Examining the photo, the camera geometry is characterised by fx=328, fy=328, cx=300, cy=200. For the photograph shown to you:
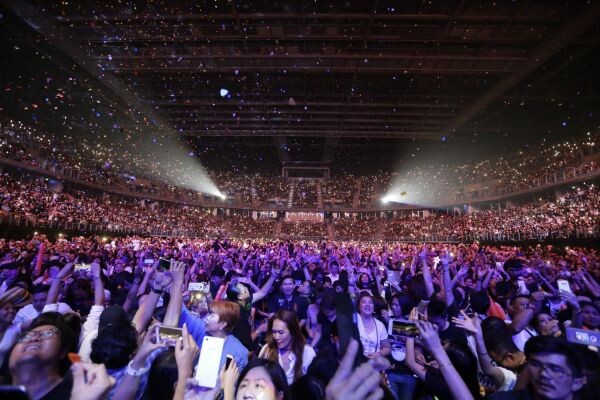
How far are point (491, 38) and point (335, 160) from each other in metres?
31.7

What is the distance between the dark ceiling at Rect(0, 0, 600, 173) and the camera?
51.4 ft

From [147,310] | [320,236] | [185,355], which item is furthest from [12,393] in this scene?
[320,236]

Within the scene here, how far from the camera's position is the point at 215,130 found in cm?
3167

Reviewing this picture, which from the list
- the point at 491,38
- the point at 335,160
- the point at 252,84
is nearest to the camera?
the point at 491,38

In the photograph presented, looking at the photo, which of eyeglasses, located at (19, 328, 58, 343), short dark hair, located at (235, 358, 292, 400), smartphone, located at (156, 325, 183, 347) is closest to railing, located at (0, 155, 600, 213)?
eyeglasses, located at (19, 328, 58, 343)

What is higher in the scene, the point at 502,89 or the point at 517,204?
the point at 502,89

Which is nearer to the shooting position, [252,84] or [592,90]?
[592,90]

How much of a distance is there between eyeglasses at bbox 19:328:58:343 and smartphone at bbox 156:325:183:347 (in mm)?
648

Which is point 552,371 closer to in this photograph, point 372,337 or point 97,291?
point 372,337

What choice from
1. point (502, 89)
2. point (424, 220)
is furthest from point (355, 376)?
point (424, 220)

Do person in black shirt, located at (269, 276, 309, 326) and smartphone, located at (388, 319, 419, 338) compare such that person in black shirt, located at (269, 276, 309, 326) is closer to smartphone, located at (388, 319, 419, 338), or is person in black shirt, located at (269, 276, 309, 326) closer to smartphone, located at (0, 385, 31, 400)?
smartphone, located at (388, 319, 419, 338)

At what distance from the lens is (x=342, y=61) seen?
65.5 feet

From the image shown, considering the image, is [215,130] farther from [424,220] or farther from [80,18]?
[424,220]

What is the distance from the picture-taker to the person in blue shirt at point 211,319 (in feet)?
8.82
